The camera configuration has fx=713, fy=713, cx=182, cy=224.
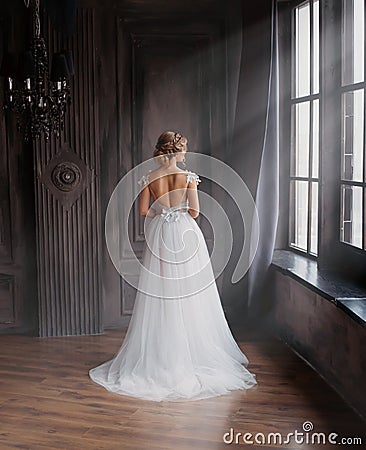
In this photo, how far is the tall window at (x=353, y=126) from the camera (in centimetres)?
426

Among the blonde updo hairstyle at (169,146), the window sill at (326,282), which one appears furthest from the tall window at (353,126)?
the blonde updo hairstyle at (169,146)

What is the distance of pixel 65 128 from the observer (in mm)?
5312

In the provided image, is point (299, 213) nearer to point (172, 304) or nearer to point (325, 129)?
point (325, 129)

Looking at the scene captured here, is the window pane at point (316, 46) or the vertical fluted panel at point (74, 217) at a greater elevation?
the window pane at point (316, 46)

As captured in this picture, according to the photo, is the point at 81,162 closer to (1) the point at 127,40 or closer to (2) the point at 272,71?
(1) the point at 127,40

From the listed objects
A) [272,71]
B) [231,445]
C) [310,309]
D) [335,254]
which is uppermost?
[272,71]

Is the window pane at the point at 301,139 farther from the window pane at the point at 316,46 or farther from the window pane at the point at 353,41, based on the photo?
the window pane at the point at 353,41

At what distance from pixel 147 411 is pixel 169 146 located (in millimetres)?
1573

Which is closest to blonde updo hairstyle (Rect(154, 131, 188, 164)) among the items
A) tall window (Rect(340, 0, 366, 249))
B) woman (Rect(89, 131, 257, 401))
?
woman (Rect(89, 131, 257, 401))

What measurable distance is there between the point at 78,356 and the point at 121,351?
51 centimetres

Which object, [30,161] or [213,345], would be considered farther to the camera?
[30,161]

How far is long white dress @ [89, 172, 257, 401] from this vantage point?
4270mm

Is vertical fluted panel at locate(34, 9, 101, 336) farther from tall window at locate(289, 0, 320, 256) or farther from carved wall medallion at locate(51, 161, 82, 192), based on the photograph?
tall window at locate(289, 0, 320, 256)

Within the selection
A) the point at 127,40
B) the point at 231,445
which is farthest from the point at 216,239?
the point at 231,445
